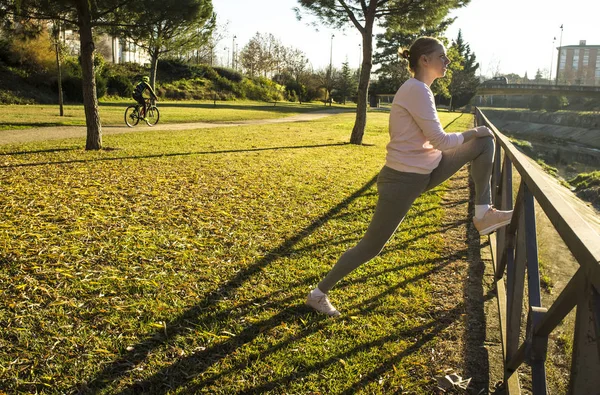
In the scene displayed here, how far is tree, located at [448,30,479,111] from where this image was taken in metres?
70.0

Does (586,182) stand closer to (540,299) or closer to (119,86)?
(540,299)

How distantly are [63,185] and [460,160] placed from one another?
246 inches

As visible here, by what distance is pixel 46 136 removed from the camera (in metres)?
13.5

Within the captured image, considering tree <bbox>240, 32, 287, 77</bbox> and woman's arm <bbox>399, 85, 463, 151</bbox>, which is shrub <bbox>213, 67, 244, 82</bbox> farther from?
woman's arm <bbox>399, 85, 463, 151</bbox>

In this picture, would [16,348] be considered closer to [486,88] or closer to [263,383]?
[263,383]

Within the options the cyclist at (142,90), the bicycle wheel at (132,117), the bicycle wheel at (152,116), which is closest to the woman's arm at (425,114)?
the cyclist at (142,90)

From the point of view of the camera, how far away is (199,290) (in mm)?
4047

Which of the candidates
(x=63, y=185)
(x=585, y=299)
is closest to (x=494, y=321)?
(x=585, y=299)

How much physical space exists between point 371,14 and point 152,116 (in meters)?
9.19

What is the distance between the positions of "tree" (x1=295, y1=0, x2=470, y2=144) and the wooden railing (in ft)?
40.6

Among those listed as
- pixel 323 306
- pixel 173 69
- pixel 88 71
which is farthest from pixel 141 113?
pixel 173 69

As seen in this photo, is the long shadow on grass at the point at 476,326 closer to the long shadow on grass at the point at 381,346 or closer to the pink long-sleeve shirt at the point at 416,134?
the long shadow on grass at the point at 381,346

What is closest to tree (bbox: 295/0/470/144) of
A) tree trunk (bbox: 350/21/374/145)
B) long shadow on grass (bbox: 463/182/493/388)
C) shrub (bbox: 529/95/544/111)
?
tree trunk (bbox: 350/21/374/145)

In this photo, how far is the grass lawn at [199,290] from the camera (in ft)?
9.61
